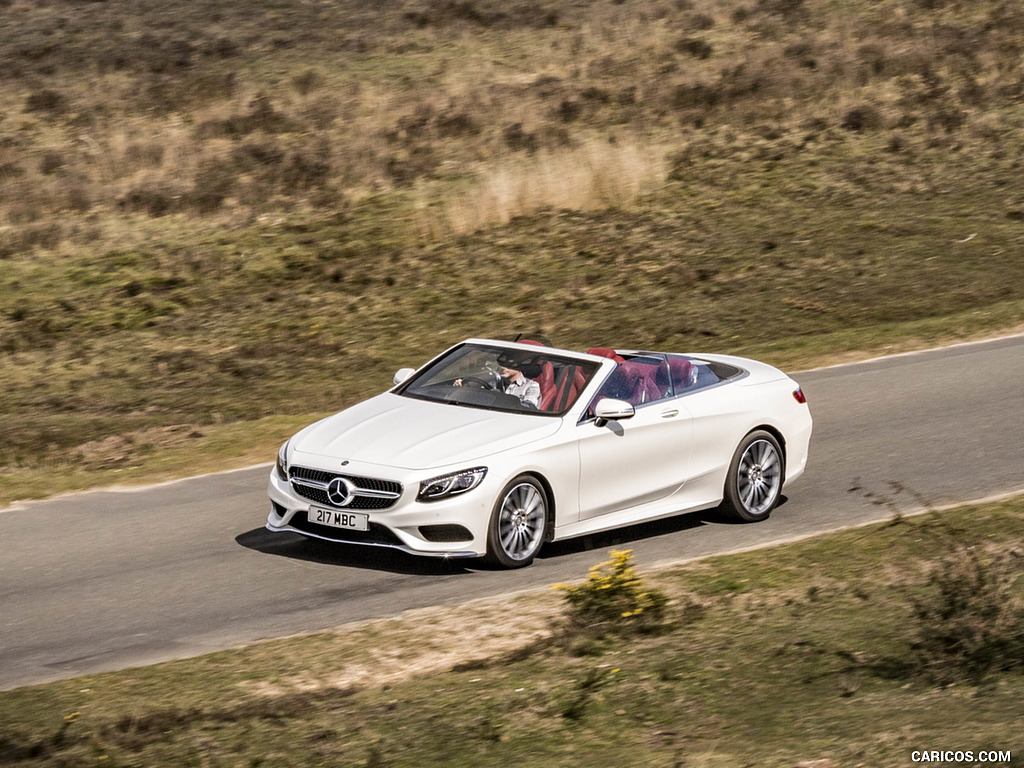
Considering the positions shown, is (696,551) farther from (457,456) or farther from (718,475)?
(457,456)

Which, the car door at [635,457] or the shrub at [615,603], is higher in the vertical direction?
the car door at [635,457]

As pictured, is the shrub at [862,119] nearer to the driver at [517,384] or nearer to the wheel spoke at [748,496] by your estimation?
the wheel spoke at [748,496]

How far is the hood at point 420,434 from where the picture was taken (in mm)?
10195

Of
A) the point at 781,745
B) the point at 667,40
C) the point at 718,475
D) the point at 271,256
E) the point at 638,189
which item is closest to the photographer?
the point at 781,745

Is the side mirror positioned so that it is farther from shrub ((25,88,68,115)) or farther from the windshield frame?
shrub ((25,88,68,115))

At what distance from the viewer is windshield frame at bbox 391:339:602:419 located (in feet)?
35.8

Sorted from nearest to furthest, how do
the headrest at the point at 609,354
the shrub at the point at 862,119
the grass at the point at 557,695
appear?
the grass at the point at 557,695
the headrest at the point at 609,354
the shrub at the point at 862,119

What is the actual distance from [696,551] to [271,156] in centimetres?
2226

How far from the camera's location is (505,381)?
11227 millimetres

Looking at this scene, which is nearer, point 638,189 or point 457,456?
point 457,456

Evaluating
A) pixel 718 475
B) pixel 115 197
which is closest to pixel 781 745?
pixel 718 475

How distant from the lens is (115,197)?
1147 inches

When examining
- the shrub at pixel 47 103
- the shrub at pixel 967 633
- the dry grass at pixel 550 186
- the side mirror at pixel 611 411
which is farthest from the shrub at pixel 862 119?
the shrub at pixel 967 633

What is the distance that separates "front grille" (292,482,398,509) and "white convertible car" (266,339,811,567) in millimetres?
11
